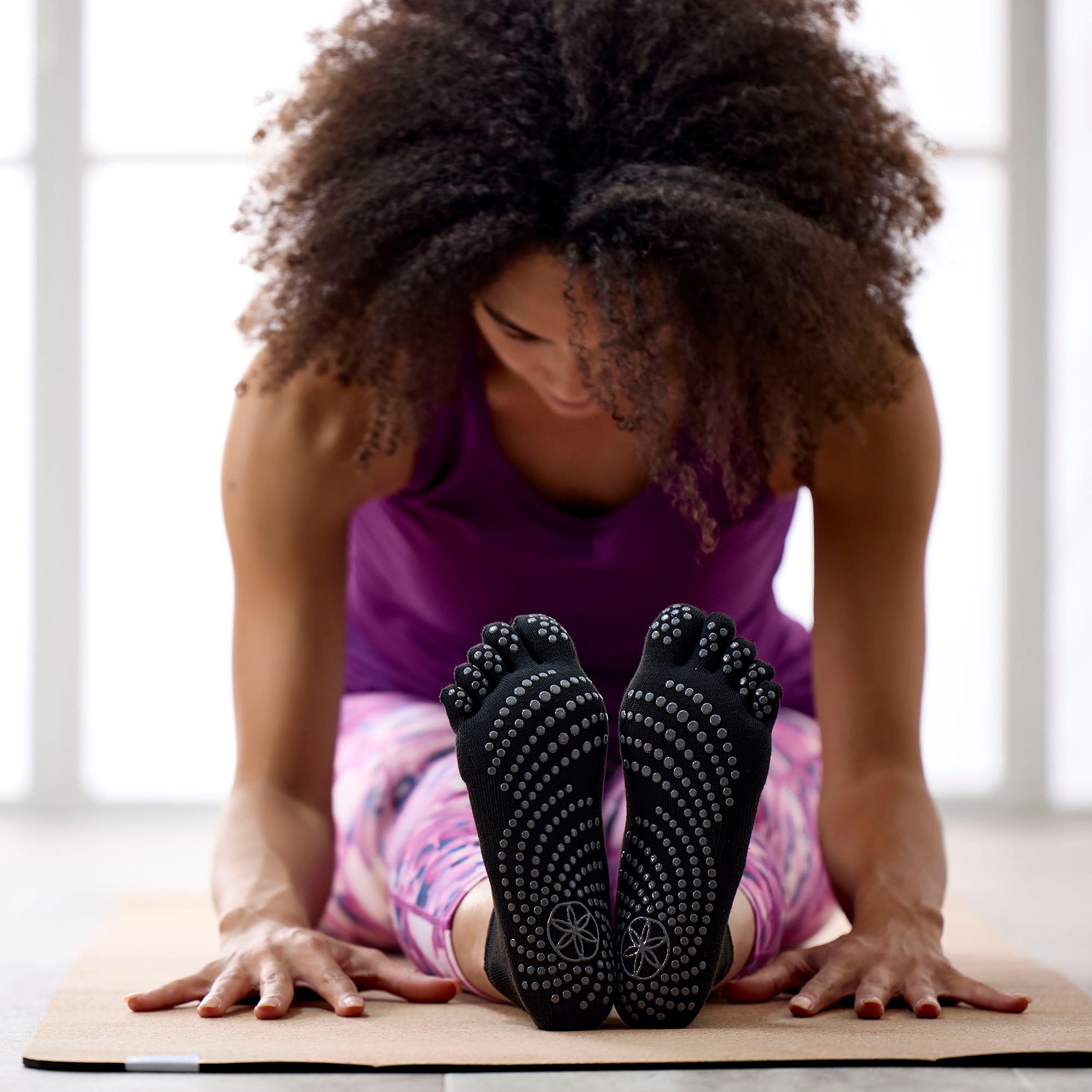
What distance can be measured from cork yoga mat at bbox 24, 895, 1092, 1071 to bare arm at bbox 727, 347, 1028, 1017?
0.16m

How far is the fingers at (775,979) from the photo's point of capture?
1185 millimetres

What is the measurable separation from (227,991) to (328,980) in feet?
0.26

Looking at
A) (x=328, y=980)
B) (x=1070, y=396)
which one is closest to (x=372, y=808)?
(x=328, y=980)

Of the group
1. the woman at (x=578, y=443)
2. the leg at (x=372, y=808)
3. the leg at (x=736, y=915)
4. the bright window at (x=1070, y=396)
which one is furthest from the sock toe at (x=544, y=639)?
the bright window at (x=1070, y=396)

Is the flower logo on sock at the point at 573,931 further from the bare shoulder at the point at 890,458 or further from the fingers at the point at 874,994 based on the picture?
the bare shoulder at the point at 890,458

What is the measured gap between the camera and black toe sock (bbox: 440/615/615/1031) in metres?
1.03

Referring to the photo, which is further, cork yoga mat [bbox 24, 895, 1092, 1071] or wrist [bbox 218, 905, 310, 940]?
wrist [bbox 218, 905, 310, 940]

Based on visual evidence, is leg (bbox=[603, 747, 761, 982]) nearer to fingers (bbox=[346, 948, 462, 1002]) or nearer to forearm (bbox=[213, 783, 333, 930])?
fingers (bbox=[346, 948, 462, 1002])

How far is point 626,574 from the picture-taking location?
4.81 ft

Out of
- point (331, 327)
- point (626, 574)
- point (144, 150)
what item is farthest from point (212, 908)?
point (144, 150)

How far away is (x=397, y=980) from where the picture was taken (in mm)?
1194

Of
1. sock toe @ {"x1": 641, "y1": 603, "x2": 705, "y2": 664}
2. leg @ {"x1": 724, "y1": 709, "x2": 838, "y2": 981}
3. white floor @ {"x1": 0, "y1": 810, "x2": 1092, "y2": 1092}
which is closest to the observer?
white floor @ {"x1": 0, "y1": 810, "x2": 1092, "y2": 1092}

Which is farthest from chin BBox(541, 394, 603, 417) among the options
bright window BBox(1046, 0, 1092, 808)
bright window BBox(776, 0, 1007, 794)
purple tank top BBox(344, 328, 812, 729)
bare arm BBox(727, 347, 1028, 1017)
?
bright window BBox(1046, 0, 1092, 808)

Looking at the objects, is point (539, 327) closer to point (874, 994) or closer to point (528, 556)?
point (528, 556)
